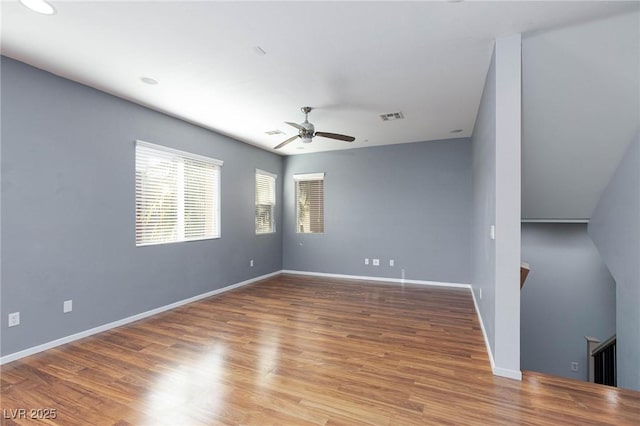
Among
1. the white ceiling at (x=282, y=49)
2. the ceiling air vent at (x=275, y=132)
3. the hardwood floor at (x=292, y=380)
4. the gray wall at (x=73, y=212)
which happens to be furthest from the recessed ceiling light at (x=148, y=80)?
the hardwood floor at (x=292, y=380)

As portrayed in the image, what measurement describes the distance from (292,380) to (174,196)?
10.4 feet

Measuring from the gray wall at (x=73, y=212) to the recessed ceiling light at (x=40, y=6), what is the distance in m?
1.02

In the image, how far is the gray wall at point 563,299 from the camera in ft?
15.2

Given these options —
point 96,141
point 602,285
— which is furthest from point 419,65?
point 602,285

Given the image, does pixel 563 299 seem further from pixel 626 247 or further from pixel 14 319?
pixel 14 319

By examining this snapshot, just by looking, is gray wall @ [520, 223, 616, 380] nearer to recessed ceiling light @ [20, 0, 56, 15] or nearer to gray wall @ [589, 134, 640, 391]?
gray wall @ [589, 134, 640, 391]

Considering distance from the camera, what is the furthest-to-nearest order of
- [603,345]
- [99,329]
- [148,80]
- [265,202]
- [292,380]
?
[265,202], [603,345], [99,329], [148,80], [292,380]

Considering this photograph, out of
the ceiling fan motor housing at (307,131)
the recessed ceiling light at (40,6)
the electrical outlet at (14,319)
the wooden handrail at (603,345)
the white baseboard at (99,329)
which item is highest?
the recessed ceiling light at (40,6)

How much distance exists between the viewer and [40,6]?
2010 millimetres

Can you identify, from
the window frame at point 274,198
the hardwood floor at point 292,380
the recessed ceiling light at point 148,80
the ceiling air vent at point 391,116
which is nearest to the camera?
the hardwood floor at point 292,380

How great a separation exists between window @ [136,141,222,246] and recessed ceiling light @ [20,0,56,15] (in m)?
1.80

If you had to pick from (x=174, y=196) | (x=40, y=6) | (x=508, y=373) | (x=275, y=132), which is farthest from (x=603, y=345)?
(x=40, y=6)

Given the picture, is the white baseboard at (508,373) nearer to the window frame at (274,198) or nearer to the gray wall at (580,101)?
the gray wall at (580,101)

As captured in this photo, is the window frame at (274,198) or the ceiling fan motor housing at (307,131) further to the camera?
the window frame at (274,198)
